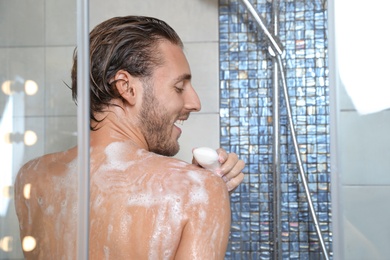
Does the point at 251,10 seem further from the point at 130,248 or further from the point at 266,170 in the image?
the point at 130,248

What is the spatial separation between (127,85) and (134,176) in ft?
0.81

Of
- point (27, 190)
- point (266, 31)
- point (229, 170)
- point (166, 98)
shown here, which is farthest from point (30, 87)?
point (266, 31)

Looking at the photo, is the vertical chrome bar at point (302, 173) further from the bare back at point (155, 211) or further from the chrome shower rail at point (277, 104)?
the bare back at point (155, 211)

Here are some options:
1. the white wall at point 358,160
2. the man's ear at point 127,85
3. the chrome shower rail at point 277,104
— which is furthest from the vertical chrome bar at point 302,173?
the white wall at point 358,160

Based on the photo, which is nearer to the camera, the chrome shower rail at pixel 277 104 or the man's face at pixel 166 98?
the man's face at pixel 166 98

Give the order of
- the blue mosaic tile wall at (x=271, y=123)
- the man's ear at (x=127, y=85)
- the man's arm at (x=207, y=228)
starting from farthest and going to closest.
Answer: the blue mosaic tile wall at (x=271, y=123), the man's ear at (x=127, y=85), the man's arm at (x=207, y=228)

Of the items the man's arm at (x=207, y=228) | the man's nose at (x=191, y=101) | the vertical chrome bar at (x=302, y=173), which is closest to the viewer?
the man's arm at (x=207, y=228)

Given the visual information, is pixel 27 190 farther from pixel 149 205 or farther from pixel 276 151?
pixel 276 151

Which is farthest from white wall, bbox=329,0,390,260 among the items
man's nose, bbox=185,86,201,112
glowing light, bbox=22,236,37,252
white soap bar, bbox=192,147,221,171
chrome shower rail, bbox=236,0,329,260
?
chrome shower rail, bbox=236,0,329,260

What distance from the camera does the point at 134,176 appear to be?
1.10 m

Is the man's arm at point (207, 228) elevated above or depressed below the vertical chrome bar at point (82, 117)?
below

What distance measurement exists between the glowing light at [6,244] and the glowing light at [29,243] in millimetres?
17

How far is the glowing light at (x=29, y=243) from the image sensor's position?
0.86m

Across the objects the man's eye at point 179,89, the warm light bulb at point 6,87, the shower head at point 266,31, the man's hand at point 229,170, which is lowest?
the man's hand at point 229,170
